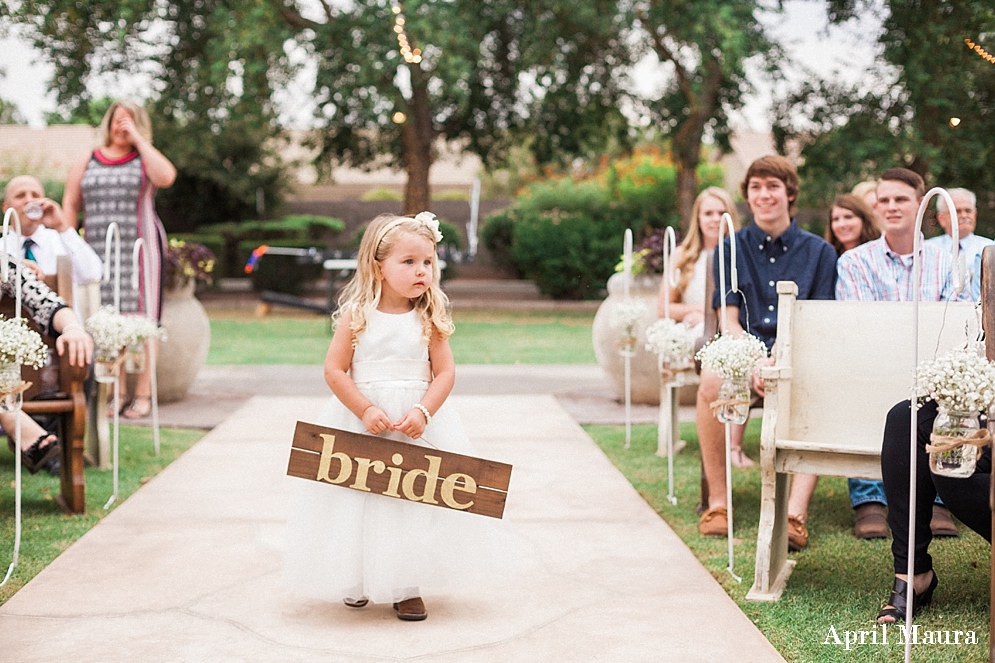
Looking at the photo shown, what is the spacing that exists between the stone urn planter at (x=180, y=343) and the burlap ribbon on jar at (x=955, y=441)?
6.17m

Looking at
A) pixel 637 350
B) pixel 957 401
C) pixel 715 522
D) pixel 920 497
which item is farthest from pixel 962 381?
pixel 637 350

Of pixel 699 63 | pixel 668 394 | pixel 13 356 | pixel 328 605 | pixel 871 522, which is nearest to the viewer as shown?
pixel 328 605

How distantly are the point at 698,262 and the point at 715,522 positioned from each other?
2209 millimetres

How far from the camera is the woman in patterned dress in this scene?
24.3 feet

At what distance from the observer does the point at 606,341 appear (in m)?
8.17

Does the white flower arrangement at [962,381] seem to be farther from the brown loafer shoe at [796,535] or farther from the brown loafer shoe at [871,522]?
the brown loafer shoe at [871,522]

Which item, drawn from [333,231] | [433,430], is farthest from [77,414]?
[333,231]

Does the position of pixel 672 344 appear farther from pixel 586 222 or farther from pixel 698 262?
→ pixel 586 222

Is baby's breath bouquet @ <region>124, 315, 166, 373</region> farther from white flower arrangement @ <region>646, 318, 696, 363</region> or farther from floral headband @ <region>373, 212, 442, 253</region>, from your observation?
white flower arrangement @ <region>646, 318, 696, 363</region>

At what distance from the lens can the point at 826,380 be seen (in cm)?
419

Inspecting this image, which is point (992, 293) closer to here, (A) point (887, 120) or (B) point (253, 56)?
(A) point (887, 120)

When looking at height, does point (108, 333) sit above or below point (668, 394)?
above

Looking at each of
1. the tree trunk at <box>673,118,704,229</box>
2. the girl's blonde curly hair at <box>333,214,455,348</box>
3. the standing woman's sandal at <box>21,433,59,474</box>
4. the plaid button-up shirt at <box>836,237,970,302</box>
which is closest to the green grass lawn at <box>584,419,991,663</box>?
the plaid button-up shirt at <box>836,237,970,302</box>

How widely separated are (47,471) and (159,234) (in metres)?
2.21
